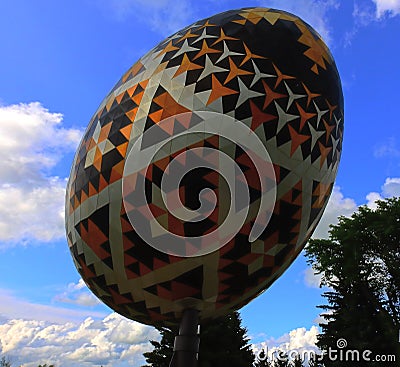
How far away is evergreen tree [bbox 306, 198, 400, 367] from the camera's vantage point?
999 inches

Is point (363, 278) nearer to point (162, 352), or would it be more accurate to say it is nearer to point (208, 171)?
point (162, 352)

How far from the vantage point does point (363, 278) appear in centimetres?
2753

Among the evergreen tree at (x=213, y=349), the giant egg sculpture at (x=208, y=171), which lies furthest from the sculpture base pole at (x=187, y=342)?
the evergreen tree at (x=213, y=349)

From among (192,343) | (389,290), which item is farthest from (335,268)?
(192,343)

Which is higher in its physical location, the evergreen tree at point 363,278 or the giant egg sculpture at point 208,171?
the evergreen tree at point 363,278

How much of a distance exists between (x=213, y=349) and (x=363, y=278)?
10.0m

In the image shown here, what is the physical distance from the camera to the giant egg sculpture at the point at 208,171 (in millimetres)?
9094

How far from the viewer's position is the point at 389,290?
27359mm

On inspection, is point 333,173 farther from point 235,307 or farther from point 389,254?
point 389,254

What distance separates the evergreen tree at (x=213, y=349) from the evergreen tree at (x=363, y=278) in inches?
210

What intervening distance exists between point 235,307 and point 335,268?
19116 millimetres

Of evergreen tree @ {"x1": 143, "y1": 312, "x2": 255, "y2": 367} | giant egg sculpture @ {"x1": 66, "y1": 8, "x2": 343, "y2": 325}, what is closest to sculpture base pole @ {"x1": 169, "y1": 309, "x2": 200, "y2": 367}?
giant egg sculpture @ {"x1": 66, "y1": 8, "x2": 343, "y2": 325}

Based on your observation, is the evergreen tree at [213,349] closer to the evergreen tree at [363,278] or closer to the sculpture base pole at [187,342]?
the evergreen tree at [363,278]

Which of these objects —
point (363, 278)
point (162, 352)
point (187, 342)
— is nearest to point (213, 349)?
point (162, 352)
